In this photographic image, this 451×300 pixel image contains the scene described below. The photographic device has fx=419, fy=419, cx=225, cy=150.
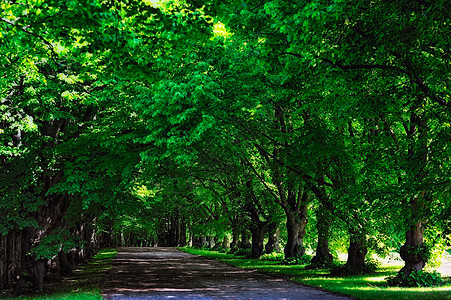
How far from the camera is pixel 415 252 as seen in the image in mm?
16016

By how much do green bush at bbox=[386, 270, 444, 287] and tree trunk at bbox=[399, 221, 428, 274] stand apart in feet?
0.86

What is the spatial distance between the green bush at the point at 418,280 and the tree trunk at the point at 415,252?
0.26 m

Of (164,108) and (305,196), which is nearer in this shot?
(164,108)

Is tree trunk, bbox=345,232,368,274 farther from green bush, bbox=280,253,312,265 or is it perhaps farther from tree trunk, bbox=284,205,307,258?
tree trunk, bbox=284,205,307,258

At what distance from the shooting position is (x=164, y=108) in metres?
14.5

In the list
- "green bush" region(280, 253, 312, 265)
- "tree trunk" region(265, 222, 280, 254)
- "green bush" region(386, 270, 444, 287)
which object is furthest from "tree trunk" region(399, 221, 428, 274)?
"tree trunk" region(265, 222, 280, 254)

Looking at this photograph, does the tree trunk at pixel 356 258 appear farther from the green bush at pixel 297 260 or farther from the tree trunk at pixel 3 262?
the tree trunk at pixel 3 262

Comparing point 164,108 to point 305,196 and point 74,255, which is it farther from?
point 74,255

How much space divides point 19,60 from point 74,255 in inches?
745

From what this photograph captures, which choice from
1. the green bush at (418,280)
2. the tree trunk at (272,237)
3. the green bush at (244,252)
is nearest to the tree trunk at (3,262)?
the green bush at (418,280)

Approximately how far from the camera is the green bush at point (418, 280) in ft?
51.1

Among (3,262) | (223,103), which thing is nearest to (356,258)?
(223,103)

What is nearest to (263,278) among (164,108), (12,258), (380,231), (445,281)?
(380,231)

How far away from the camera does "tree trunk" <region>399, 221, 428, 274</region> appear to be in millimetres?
16016
